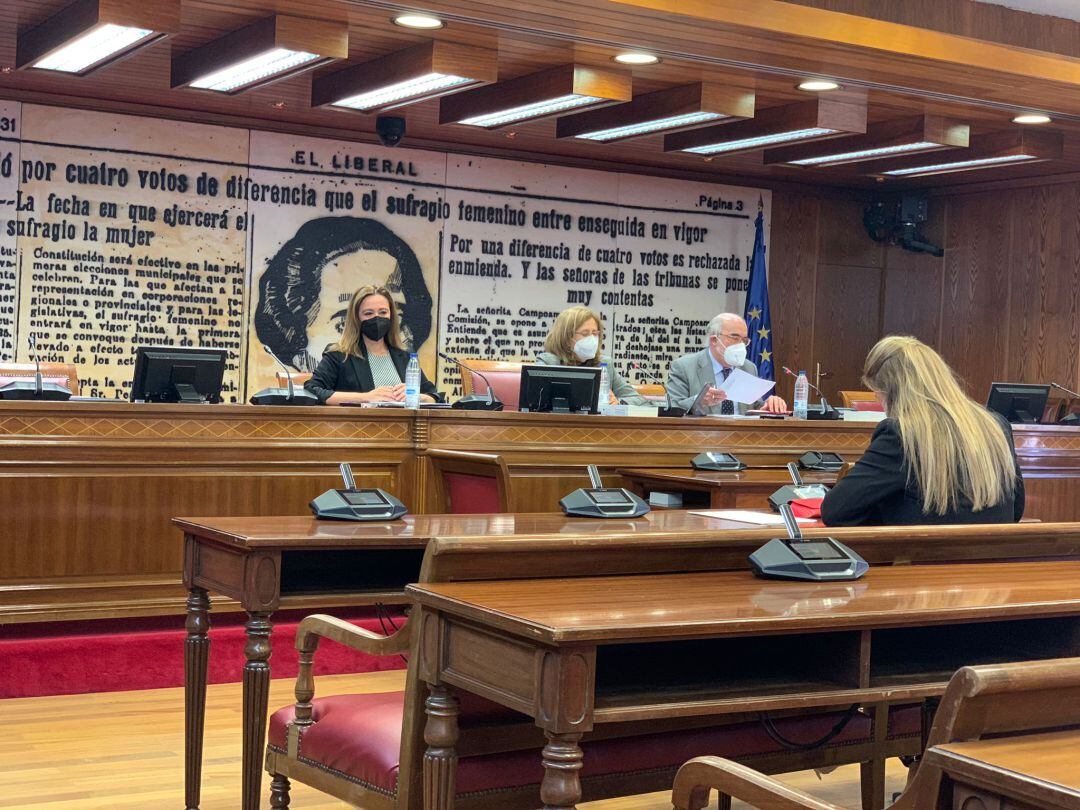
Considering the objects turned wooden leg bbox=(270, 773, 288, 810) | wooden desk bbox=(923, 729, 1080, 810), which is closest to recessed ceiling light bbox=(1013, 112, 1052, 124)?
turned wooden leg bbox=(270, 773, 288, 810)

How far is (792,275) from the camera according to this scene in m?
10.2

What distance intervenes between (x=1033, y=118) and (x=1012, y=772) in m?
7.18

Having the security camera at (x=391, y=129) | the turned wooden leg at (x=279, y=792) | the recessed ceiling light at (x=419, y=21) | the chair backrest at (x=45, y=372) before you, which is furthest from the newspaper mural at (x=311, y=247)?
the turned wooden leg at (x=279, y=792)

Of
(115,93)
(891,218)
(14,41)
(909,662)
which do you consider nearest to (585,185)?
(891,218)

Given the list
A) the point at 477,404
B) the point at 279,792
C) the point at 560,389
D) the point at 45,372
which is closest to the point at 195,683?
the point at 279,792

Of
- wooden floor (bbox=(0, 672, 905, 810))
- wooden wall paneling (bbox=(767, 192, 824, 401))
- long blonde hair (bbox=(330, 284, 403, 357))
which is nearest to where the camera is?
wooden floor (bbox=(0, 672, 905, 810))

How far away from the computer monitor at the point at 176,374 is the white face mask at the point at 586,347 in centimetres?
194

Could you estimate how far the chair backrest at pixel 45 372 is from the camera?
5984mm

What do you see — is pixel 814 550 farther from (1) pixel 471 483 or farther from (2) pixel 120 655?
(2) pixel 120 655

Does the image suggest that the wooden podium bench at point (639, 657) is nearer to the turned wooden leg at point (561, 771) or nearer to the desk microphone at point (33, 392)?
the turned wooden leg at point (561, 771)

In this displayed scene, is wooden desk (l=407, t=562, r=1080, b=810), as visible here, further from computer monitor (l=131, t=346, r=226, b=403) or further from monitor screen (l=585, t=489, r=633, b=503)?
computer monitor (l=131, t=346, r=226, b=403)

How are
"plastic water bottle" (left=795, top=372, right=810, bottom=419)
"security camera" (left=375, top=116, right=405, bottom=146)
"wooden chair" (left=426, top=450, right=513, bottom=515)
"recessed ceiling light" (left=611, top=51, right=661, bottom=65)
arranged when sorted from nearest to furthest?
"wooden chair" (left=426, top=450, right=513, bottom=515) → "recessed ceiling light" (left=611, top=51, right=661, bottom=65) → "plastic water bottle" (left=795, top=372, right=810, bottom=419) → "security camera" (left=375, top=116, right=405, bottom=146)

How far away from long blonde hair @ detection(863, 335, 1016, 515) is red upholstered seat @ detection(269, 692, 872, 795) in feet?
2.22

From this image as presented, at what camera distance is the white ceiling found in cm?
738
